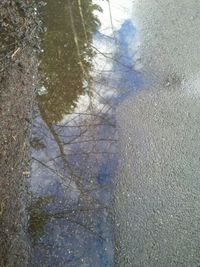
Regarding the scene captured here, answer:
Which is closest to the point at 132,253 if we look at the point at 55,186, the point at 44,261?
the point at 44,261

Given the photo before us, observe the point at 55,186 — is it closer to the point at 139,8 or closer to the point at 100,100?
the point at 100,100

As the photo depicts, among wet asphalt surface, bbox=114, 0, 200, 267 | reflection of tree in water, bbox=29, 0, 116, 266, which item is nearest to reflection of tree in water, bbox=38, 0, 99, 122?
reflection of tree in water, bbox=29, 0, 116, 266

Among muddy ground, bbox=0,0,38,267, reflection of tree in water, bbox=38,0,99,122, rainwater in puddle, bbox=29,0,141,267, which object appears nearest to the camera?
muddy ground, bbox=0,0,38,267

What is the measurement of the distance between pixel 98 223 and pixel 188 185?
1.30 metres

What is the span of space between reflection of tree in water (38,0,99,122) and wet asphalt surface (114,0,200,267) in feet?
3.28

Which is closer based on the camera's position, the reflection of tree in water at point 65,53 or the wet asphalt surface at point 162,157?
the wet asphalt surface at point 162,157

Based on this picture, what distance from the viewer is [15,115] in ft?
16.1

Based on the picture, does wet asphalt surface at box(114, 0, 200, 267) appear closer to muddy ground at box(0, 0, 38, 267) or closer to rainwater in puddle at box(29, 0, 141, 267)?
rainwater in puddle at box(29, 0, 141, 267)

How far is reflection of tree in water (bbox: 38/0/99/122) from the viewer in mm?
5477

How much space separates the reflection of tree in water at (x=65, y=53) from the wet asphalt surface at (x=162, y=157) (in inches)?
39.4

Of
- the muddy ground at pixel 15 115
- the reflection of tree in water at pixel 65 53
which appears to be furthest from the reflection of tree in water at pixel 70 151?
the muddy ground at pixel 15 115

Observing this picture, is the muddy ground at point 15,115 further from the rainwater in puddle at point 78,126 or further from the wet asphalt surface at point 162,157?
the wet asphalt surface at point 162,157

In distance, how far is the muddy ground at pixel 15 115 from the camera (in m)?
3.79

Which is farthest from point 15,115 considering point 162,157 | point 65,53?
point 162,157
